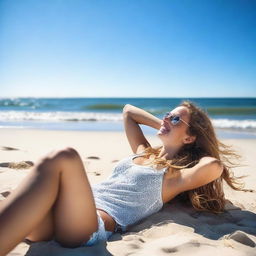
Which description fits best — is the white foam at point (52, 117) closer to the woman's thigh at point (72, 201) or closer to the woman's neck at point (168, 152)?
the woman's neck at point (168, 152)

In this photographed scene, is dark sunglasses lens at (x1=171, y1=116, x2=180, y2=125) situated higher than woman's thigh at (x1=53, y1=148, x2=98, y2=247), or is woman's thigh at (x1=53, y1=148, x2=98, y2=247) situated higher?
dark sunglasses lens at (x1=171, y1=116, x2=180, y2=125)

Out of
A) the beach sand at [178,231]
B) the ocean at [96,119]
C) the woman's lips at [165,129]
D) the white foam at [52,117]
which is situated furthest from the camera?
the white foam at [52,117]

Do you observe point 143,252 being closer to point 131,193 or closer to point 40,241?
point 131,193

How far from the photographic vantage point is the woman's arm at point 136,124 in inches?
162

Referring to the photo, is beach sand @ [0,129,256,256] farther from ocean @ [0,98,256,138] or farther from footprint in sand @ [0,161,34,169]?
ocean @ [0,98,256,138]

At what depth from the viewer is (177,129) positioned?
3.38 meters

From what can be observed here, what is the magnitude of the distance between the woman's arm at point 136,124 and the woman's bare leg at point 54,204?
176 cm

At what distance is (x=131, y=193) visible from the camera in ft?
9.68

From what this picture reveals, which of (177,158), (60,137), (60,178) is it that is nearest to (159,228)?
(177,158)

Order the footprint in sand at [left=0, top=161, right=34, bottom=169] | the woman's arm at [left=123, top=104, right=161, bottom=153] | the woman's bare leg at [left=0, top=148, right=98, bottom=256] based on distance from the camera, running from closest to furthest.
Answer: the woman's bare leg at [left=0, top=148, right=98, bottom=256] → the woman's arm at [left=123, top=104, right=161, bottom=153] → the footprint in sand at [left=0, top=161, right=34, bottom=169]

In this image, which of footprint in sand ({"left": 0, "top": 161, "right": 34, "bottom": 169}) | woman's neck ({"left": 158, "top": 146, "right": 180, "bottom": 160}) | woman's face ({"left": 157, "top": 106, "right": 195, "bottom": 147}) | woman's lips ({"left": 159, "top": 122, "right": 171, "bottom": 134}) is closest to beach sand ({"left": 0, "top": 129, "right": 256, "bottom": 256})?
footprint in sand ({"left": 0, "top": 161, "right": 34, "bottom": 169})

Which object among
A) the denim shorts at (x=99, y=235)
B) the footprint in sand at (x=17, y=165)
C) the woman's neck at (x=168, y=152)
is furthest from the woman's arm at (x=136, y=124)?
the footprint in sand at (x=17, y=165)

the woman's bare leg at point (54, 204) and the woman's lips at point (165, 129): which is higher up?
the woman's lips at point (165, 129)

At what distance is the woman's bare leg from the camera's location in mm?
2057
